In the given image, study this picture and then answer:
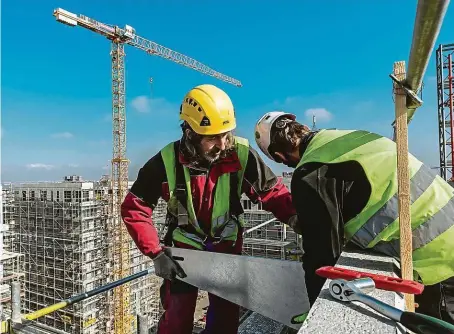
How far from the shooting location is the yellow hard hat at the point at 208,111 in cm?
253

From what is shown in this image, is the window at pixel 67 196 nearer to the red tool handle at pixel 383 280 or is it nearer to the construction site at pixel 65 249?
the construction site at pixel 65 249

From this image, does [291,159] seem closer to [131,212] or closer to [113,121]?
[131,212]

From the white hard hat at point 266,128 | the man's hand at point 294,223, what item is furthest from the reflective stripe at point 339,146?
the man's hand at point 294,223

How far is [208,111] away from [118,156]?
2913cm

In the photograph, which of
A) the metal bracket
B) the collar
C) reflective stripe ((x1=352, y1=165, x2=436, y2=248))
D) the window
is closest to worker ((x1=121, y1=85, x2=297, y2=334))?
the collar

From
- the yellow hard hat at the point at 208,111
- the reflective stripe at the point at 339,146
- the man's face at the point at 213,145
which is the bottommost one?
the reflective stripe at the point at 339,146

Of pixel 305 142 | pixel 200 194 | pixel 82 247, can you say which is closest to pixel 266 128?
pixel 305 142

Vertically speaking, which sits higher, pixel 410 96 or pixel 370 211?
pixel 410 96

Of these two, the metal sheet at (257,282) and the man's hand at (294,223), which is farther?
the man's hand at (294,223)

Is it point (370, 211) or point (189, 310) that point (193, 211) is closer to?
point (189, 310)

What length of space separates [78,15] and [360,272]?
38.4 m

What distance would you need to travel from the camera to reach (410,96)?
4.13 feet

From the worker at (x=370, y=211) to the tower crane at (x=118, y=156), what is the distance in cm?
2738

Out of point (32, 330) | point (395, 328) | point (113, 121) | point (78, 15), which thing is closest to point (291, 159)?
point (395, 328)
